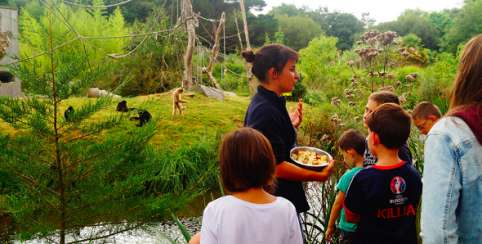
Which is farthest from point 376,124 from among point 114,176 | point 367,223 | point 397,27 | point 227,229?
point 397,27

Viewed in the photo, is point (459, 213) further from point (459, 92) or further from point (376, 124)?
point (376, 124)

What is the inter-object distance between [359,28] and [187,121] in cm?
3979

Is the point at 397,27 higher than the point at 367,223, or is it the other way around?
the point at 397,27

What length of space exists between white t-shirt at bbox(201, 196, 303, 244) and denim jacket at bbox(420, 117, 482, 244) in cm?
46

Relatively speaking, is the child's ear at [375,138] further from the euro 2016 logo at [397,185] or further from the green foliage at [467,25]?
the green foliage at [467,25]

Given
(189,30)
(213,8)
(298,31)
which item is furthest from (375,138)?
(298,31)

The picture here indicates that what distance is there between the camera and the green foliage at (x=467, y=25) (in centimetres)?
2238

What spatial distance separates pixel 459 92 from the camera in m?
0.96

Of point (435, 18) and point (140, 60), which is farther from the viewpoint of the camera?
point (435, 18)

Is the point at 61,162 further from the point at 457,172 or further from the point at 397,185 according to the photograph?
the point at 457,172

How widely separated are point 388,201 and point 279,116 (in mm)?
645

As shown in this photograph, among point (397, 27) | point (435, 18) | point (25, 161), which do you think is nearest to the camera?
point (25, 161)

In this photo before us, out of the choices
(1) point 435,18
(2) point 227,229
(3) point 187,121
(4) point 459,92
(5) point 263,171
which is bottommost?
(3) point 187,121

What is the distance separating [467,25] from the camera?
23.1m
